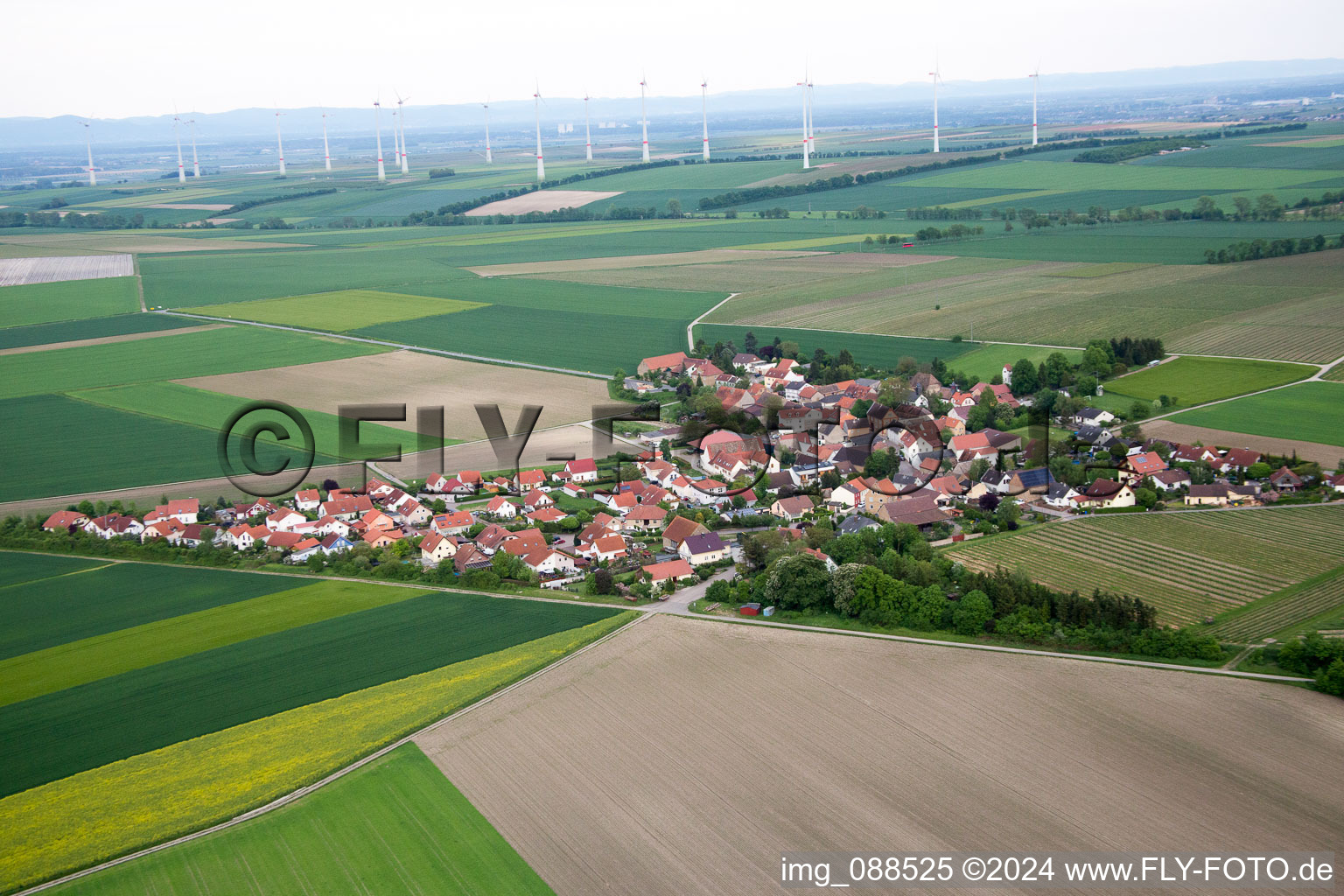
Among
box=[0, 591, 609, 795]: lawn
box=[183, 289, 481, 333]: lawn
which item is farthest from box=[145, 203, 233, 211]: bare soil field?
box=[0, 591, 609, 795]: lawn

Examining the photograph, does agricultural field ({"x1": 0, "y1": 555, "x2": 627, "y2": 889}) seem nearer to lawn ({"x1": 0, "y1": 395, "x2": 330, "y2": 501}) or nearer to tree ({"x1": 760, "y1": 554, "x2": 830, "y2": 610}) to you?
tree ({"x1": 760, "y1": 554, "x2": 830, "y2": 610})

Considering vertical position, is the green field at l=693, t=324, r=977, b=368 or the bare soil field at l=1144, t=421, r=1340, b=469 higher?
the green field at l=693, t=324, r=977, b=368

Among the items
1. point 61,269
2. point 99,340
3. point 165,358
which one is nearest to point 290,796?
point 165,358

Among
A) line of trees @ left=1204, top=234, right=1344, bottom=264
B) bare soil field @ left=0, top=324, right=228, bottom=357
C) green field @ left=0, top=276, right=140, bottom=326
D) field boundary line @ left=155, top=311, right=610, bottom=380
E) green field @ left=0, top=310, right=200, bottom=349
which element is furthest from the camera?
green field @ left=0, top=276, right=140, bottom=326

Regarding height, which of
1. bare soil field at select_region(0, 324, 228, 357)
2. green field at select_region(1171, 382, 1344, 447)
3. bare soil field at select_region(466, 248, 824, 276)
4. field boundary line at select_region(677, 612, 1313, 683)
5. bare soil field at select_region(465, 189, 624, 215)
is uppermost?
bare soil field at select_region(465, 189, 624, 215)

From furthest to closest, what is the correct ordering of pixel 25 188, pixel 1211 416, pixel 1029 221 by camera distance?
pixel 25 188 < pixel 1029 221 < pixel 1211 416

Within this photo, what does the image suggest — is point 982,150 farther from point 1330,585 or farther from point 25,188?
point 25,188

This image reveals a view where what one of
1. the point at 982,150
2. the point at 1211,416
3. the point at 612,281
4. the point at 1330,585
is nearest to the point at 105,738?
the point at 1330,585
